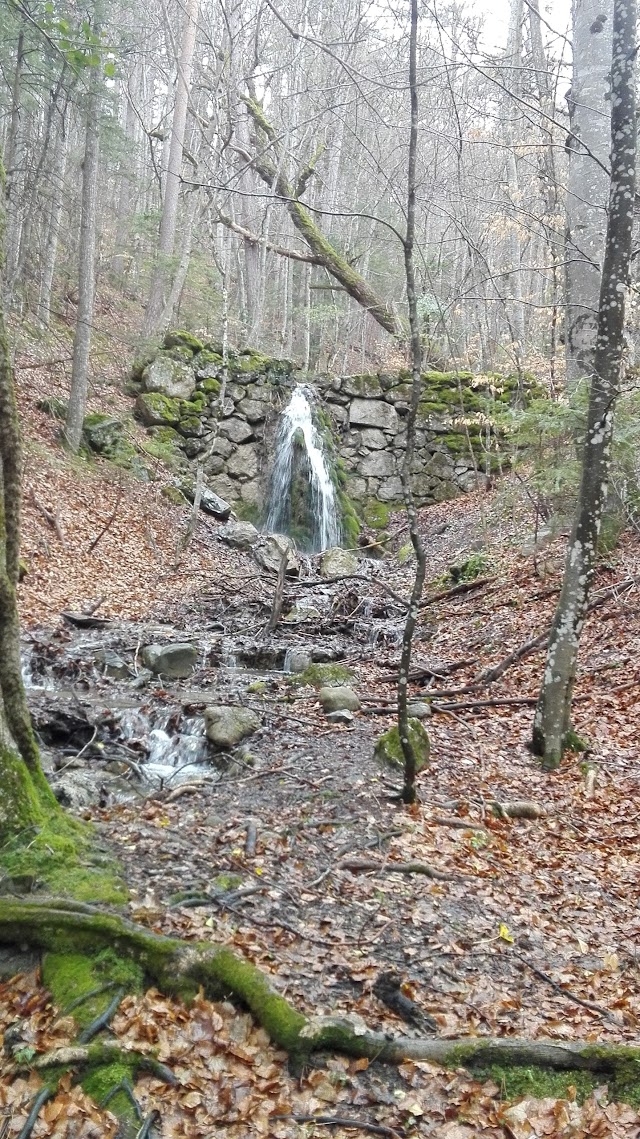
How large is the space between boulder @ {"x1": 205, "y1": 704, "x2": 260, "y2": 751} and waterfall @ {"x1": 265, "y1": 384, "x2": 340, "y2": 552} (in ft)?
33.7

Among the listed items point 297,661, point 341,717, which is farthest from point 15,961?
point 297,661

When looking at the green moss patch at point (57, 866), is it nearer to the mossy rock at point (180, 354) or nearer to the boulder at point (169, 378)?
the boulder at point (169, 378)

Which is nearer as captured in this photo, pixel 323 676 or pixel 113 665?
pixel 323 676

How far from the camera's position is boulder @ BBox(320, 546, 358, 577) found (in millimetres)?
14383

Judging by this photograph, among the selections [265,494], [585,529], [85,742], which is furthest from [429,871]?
[265,494]

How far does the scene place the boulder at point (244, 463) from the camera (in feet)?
57.7

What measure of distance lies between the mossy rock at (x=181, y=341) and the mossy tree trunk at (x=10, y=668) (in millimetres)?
14102

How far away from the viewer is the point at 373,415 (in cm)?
1884

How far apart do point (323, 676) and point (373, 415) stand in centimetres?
1171

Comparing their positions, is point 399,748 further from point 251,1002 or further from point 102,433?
point 102,433

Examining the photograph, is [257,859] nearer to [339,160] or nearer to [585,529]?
[585,529]

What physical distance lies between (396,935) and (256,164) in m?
18.7

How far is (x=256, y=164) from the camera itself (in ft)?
60.2

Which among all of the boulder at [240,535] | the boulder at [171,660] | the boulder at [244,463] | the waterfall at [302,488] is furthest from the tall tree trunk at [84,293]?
the boulder at [171,660]
